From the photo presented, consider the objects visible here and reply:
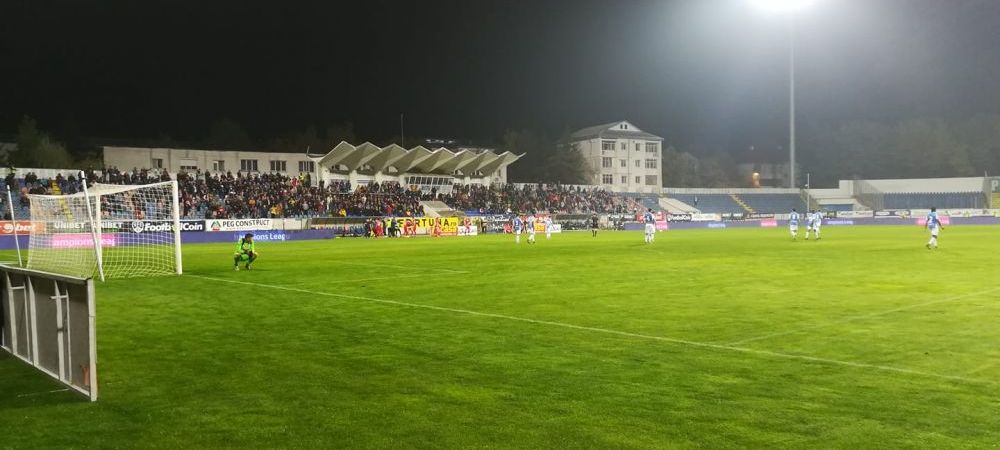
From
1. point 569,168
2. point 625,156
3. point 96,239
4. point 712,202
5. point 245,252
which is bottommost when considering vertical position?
point 245,252

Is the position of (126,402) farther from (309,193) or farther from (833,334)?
(309,193)

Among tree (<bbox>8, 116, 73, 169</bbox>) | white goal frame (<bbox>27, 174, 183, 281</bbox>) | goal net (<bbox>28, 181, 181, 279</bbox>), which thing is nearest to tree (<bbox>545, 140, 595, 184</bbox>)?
tree (<bbox>8, 116, 73, 169</bbox>)

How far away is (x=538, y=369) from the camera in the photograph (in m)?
8.04

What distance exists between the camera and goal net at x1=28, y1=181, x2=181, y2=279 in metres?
19.4

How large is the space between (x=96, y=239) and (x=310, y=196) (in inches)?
1552

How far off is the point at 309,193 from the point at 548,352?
50850 mm

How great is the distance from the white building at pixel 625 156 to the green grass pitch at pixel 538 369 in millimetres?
86998

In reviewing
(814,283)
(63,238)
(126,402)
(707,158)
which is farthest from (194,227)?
(707,158)

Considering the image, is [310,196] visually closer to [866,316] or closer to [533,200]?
[533,200]

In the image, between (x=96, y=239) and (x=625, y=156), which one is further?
(x=625, y=156)

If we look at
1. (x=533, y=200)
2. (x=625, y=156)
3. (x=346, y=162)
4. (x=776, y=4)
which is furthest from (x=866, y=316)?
(x=625, y=156)

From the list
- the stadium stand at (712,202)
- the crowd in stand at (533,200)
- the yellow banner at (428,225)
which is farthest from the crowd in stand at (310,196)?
the stadium stand at (712,202)

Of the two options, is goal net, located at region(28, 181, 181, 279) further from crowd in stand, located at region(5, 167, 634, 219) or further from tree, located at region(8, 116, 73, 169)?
tree, located at region(8, 116, 73, 169)

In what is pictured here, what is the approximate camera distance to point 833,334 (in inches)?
392
